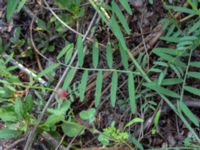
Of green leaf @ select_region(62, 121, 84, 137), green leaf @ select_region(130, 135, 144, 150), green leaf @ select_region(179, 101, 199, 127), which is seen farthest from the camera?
green leaf @ select_region(62, 121, 84, 137)

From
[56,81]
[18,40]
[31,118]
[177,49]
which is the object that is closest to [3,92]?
[31,118]

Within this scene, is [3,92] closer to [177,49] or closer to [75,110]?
[75,110]

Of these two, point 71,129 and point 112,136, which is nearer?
point 112,136

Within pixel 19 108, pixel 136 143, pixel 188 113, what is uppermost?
pixel 19 108

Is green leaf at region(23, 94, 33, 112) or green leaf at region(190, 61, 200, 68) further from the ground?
green leaf at region(190, 61, 200, 68)

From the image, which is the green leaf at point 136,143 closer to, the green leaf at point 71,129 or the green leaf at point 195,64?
the green leaf at point 71,129

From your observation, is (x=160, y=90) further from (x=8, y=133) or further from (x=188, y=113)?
(x=8, y=133)

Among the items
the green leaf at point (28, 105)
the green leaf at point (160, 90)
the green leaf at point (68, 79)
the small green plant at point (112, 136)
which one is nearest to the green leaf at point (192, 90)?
the green leaf at point (160, 90)

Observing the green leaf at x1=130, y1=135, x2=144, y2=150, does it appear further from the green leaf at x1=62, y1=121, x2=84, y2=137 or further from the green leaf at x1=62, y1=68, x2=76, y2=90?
the green leaf at x1=62, y1=68, x2=76, y2=90

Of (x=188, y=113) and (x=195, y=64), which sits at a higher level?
(x=195, y=64)

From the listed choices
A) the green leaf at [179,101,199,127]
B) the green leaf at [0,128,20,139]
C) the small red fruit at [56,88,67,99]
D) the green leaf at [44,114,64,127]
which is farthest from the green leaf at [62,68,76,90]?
the green leaf at [179,101,199,127]

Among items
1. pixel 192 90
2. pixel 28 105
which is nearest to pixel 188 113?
pixel 192 90
